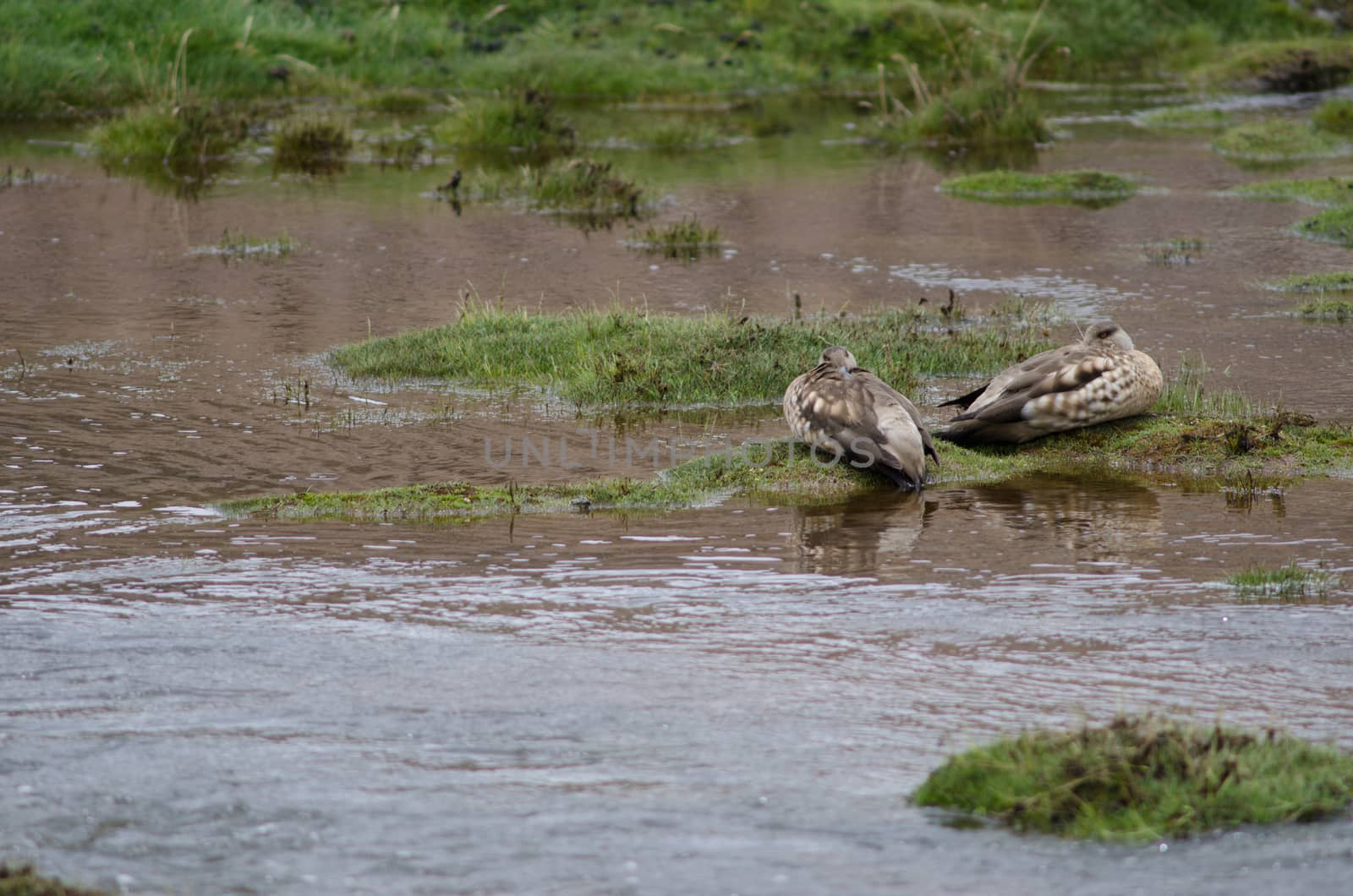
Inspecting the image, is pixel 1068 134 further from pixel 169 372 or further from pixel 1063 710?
pixel 1063 710

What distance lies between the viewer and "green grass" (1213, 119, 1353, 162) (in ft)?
83.6

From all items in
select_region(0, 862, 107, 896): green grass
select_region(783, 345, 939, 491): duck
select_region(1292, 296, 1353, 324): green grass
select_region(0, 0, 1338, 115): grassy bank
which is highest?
select_region(0, 0, 1338, 115): grassy bank

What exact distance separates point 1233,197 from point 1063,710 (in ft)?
54.9

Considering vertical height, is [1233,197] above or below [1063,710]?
above

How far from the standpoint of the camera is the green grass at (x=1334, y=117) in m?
28.7

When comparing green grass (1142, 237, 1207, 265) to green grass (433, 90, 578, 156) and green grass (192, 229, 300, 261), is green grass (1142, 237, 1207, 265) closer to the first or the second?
green grass (192, 229, 300, 261)

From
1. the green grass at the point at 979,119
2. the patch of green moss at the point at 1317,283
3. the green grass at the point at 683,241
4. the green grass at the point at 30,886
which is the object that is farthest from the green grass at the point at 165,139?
the green grass at the point at 30,886

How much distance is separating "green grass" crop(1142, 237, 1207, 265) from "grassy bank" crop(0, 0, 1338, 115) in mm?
10787

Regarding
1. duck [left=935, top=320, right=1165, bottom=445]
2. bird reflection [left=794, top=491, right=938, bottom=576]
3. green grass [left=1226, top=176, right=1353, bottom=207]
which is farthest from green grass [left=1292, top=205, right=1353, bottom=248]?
bird reflection [left=794, top=491, right=938, bottom=576]

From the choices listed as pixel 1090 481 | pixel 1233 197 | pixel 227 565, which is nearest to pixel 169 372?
pixel 227 565

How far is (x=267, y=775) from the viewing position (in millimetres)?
5566

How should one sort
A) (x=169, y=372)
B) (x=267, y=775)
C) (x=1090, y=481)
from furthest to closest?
(x=169, y=372), (x=1090, y=481), (x=267, y=775)

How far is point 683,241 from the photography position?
1839cm

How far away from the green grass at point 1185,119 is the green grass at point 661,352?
17658 millimetres
